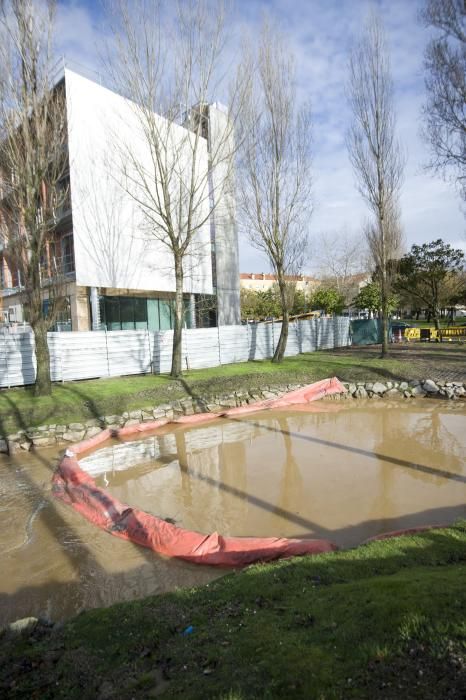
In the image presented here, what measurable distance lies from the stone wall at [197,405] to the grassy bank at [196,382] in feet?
0.89

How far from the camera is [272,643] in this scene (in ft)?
7.77

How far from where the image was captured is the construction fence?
1222cm

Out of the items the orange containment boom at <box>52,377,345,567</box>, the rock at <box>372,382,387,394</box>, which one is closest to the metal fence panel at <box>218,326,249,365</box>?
the rock at <box>372,382,387,394</box>

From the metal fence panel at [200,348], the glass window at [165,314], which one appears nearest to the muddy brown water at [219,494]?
the metal fence panel at [200,348]

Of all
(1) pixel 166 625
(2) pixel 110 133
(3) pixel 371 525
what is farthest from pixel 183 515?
(2) pixel 110 133

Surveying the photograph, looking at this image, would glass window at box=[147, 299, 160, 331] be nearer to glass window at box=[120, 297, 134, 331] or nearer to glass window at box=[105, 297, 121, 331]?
glass window at box=[120, 297, 134, 331]

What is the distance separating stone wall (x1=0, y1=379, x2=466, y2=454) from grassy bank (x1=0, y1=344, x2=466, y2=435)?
27 cm

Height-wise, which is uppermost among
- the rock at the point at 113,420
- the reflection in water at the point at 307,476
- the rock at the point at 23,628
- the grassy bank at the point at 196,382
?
the grassy bank at the point at 196,382

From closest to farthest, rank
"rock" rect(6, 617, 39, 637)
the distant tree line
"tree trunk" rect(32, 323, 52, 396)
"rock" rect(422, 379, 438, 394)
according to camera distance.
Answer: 1. "rock" rect(6, 617, 39, 637)
2. "tree trunk" rect(32, 323, 52, 396)
3. "rock" rect(422, 379, 438, 394)
4. the distant tree line

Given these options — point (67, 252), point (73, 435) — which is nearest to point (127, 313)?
point (67, 252)

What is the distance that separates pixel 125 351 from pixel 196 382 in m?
2.82

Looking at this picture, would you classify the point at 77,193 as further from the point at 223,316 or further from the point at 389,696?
the point at 389,696

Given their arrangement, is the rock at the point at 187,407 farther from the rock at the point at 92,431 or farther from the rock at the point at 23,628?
Result: the rock at the point at 23,628

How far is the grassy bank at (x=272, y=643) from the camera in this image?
1957 millimetres
